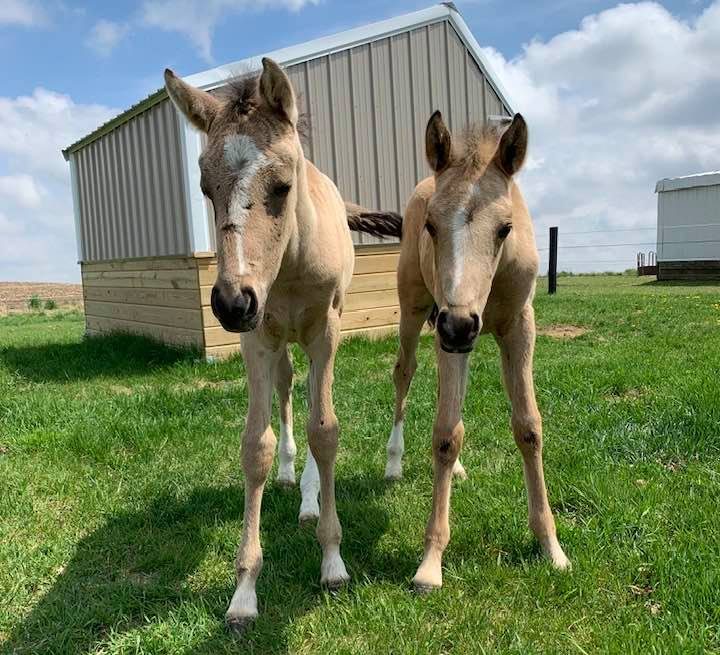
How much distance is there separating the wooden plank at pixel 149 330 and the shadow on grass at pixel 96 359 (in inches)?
4.4

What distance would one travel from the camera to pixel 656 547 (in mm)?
2768

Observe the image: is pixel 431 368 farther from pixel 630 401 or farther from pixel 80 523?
pixel 80 523

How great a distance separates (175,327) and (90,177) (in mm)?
4455

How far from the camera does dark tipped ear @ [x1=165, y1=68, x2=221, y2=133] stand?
2.56m

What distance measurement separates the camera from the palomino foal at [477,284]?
7.76ft

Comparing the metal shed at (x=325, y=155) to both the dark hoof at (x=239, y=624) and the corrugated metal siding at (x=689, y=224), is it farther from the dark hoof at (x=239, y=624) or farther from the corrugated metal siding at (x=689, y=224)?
the corrugated metal siding at (x=689, y=224)

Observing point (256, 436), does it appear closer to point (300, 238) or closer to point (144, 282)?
point (300, 238)

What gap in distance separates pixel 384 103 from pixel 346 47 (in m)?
0.96

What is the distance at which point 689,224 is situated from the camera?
20.2 metres

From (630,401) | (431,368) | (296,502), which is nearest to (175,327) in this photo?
(431,368)

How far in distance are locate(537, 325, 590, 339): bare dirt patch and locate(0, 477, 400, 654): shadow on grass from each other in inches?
218

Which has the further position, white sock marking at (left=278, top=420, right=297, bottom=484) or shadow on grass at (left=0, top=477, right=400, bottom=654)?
white sock marking at (left=278, top=420, right=297, bottom=484)

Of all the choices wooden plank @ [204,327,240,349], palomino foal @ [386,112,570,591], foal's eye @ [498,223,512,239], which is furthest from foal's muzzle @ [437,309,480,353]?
wooden plank @ [204,327,240,349]

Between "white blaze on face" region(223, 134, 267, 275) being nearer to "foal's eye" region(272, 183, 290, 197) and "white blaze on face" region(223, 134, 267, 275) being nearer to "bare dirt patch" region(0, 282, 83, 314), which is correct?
"foal's eye" region(272, 183, 290, 197)
